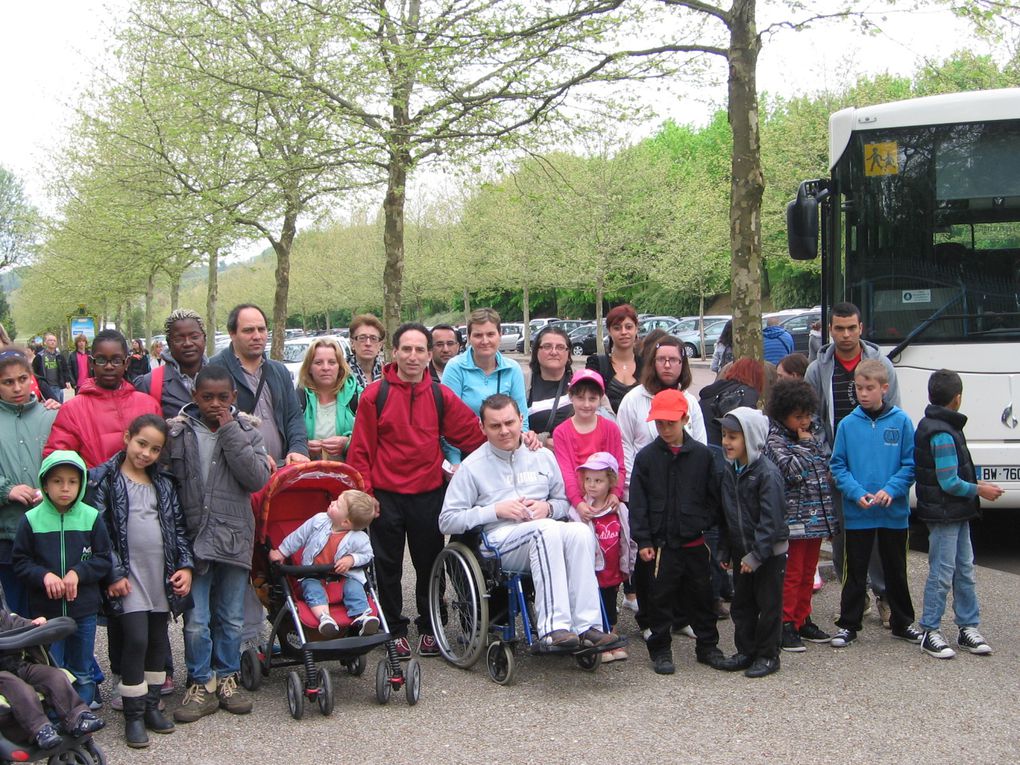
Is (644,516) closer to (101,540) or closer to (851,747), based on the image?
(851,747)

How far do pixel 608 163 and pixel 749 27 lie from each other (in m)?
28.3

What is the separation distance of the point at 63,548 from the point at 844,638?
4.59 metres

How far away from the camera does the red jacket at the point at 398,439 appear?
630cm

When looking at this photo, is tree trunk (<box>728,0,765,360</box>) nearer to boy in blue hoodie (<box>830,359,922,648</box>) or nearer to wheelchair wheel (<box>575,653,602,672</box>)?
boy in blue hoodie (<box>830,359,922,648</box>)

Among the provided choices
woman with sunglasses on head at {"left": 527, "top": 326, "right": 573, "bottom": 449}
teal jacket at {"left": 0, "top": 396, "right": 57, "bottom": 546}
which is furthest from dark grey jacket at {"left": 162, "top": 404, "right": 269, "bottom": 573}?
woman with sunglasses on head at {"left": 527, "top": 326, "right": 573, "bottom": 449}

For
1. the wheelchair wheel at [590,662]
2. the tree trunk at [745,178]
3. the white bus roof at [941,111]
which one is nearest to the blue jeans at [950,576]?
the wheelchair wheel at [590,662]

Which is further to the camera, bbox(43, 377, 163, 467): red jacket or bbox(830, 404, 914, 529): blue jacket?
bbox(830, 404, 914, 529): blue jacket

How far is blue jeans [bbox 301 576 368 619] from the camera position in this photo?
5621 mm

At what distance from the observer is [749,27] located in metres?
9.32

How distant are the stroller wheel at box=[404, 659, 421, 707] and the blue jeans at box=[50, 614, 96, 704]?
1.62m

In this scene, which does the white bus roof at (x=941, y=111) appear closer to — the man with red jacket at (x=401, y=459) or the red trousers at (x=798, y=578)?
the red trousers at (x=798, y=578)

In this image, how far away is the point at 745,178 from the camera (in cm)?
935

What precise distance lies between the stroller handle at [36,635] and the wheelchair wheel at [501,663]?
7.74ft

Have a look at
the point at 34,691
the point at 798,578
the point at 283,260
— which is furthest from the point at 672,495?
the point at 283,260
